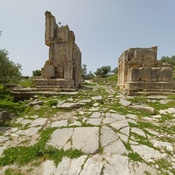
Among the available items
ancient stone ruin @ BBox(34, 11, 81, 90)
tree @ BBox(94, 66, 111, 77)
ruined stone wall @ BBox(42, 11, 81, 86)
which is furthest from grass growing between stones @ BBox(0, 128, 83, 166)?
tree @ BBox(94, 66, 111, 77)

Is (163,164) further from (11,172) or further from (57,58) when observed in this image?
(57,58)

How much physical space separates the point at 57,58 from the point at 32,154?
23.3ft

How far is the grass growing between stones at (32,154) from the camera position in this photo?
2.04m

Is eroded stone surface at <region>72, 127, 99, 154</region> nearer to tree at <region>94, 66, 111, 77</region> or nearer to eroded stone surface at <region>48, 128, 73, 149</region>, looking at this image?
eroded stone surface at <region>48, 128, 73, 149</region>

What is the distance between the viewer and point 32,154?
2160 millimetres

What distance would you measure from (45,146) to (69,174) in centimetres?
81

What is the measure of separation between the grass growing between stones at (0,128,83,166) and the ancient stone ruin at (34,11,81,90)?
5713 mm

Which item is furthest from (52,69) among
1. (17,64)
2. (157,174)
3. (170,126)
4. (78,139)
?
(157,174)

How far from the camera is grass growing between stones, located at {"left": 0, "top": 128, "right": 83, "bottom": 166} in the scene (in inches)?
80.1

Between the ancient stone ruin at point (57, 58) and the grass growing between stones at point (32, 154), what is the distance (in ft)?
18.7

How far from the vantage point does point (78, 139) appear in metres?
2.52

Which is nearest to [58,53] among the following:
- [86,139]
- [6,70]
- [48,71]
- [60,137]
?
[48,71]

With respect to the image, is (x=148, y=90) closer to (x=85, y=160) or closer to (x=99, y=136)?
(x=99, y=136)

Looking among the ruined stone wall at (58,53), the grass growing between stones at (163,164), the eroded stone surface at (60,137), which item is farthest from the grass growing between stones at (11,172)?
the ruined stone wall at (58,53)
